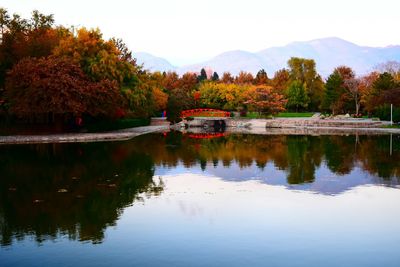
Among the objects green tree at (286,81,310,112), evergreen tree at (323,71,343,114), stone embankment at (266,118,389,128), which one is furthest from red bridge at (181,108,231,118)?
evergreen tree at (323,71,343,114)

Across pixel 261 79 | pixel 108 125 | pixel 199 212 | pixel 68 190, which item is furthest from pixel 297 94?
pixel 199 212

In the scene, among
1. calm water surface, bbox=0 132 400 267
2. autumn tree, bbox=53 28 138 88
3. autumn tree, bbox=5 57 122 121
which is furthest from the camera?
autumn tree, bbox=53 28 138 88

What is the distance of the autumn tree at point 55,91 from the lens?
39.4 meters

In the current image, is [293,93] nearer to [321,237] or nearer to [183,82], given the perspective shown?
[183,82]

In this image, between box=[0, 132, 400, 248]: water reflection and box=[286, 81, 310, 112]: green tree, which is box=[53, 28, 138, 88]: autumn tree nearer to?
box=[0, 132, 400, 248]: water reflection

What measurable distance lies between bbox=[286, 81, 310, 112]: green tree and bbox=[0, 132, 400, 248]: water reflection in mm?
50366

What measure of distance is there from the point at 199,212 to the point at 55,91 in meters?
28.8

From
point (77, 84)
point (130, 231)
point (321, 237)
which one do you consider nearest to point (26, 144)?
point (77, 84)

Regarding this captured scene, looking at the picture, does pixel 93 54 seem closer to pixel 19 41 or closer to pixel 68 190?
pixel 19 41

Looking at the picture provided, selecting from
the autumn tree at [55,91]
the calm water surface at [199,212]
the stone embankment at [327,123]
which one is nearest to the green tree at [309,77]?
the stone embankment at [327,123]

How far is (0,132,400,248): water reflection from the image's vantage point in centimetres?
1314

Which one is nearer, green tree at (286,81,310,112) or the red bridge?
the red bridge

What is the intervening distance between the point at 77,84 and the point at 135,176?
74.6 feet

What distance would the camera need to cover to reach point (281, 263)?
9609 millimetres
